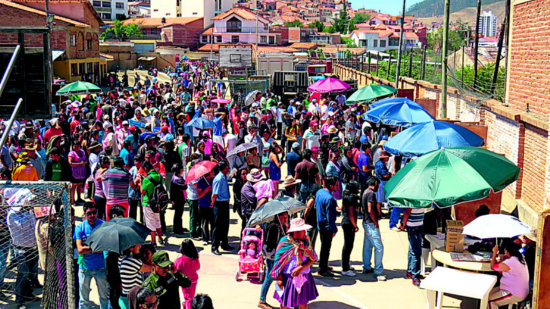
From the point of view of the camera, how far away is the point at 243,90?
32688mm

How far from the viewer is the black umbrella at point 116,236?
7.34m

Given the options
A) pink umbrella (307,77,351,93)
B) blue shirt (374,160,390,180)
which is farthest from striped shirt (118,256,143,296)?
pink umbrella (307,77,351,93)

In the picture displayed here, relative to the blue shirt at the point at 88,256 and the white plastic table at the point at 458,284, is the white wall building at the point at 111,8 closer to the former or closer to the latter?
the blue shirt at the point at 88,256

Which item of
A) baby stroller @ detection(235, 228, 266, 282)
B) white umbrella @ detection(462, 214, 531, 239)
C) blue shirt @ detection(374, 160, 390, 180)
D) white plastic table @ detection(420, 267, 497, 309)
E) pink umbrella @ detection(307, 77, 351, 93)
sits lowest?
baby stroller @ detection(235, 228, 266, 282)

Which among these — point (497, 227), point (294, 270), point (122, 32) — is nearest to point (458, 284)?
point (497, 227)

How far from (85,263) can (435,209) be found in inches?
209

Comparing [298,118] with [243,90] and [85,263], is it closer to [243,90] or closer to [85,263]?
[85,263]

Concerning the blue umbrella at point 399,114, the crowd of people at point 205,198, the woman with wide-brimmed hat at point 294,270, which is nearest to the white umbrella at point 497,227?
the crowd of people at point 205,198

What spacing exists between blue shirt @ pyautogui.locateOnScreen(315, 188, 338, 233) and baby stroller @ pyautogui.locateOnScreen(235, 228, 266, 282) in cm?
103

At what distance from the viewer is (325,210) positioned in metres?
9.86

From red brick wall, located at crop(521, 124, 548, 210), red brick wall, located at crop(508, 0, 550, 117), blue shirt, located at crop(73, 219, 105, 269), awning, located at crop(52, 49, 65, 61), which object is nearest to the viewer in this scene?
blue shirt, located at crop(73, 219, 105, 269)

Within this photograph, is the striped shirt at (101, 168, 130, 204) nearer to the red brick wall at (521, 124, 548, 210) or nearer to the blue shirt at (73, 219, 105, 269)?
the blue shirt at (73, 219, 105, 269)

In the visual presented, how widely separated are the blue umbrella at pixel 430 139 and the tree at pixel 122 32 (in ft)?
328

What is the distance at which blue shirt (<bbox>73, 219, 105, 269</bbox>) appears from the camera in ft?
26.4
